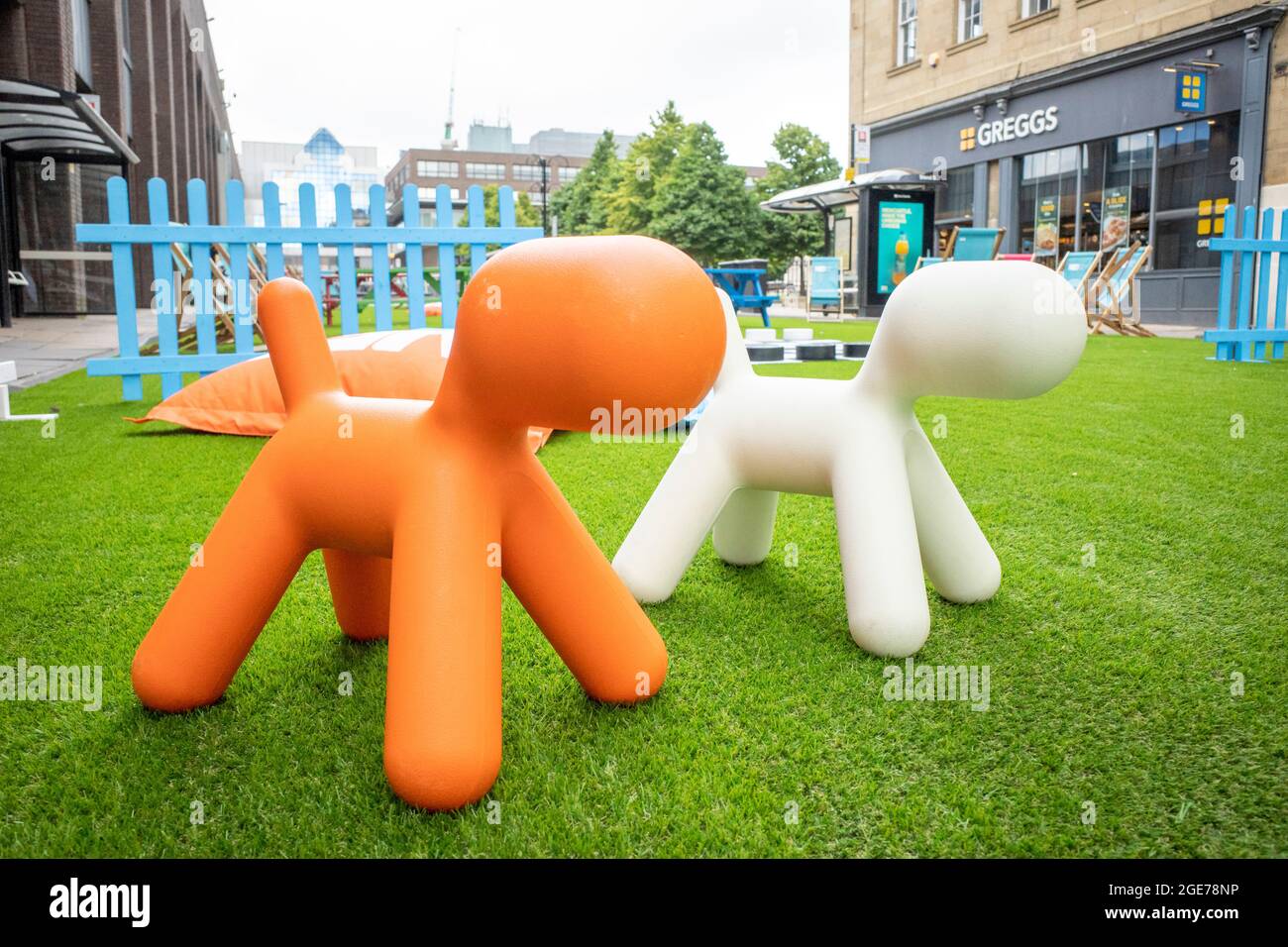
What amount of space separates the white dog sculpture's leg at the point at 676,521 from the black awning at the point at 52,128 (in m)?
11.6

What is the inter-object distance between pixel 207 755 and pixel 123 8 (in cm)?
2598

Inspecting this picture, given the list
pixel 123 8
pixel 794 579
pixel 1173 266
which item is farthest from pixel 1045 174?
pixel 123 8

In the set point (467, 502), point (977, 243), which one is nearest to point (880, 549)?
point (467, 502)

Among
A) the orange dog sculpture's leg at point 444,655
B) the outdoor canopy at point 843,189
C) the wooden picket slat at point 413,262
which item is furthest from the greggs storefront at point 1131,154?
the orange dog sculpture's leg at point 444,655

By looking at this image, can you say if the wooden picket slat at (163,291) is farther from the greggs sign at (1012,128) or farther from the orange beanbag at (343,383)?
the greggs sign at (1012,128)

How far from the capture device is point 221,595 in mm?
2023

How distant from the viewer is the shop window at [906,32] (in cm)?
2137

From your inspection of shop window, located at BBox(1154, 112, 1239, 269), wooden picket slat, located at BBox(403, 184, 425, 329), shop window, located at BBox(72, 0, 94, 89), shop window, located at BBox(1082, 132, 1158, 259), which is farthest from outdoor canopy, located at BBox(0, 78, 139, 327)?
shop window, located at BBox(1154, 112, 1239, 269)

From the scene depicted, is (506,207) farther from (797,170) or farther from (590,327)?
(797,170)

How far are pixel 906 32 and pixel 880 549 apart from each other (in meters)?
22.8

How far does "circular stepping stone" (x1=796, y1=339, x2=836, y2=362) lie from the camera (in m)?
8.72

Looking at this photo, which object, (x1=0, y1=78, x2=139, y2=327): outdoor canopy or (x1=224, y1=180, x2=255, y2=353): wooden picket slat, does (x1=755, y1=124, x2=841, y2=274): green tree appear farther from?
(x1=224, y1=180, x2=255, y2=353): wooden picket slat

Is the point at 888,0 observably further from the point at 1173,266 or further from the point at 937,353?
the point at 937,353
